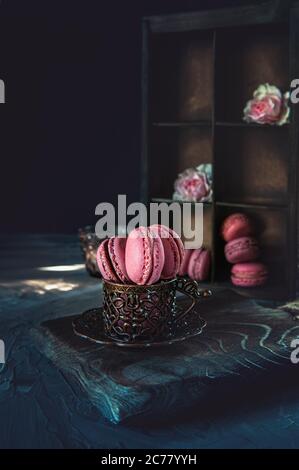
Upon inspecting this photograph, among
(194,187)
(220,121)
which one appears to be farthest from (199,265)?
(220,121)

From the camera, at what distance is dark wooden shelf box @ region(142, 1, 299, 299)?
125 inches

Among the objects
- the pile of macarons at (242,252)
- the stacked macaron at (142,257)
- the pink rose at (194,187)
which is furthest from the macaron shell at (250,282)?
the stacked macaron at (142,257)

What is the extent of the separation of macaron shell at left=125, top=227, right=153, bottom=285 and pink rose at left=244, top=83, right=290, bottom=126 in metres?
1.39

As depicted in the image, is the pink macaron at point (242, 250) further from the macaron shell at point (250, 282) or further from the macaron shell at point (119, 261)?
the macaron shell at point (119, 261)

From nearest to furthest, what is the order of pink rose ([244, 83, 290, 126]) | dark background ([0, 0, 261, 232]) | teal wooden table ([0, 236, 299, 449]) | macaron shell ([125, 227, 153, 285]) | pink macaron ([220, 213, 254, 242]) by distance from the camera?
teal wooden table ([0, 236, 299, 449]), macaron shell ([125, 227, 153, 285]), pink rose ([244, 83, 290, 126]), pink macaron ([220, 213, 254, 242]), dark background ([0, 0, 261, 232])

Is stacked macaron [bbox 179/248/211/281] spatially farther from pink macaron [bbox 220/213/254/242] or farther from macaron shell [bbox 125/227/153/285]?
macaron shell [bbox 125/227/153/285]

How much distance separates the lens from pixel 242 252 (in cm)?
315

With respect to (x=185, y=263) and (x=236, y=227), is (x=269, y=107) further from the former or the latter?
(x=185, y=263)

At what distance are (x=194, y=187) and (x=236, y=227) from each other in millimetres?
255

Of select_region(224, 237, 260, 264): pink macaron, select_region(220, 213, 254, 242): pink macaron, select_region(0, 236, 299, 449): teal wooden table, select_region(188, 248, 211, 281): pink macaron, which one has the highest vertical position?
select_region(220, 213, 254, 242): pink macaron

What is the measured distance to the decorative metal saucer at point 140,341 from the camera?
1.81m

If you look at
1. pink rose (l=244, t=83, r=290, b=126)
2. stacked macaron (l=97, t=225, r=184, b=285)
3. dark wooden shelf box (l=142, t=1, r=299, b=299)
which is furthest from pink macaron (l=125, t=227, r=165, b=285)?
pink rose (l=244, t=83, r=290, b=126)
